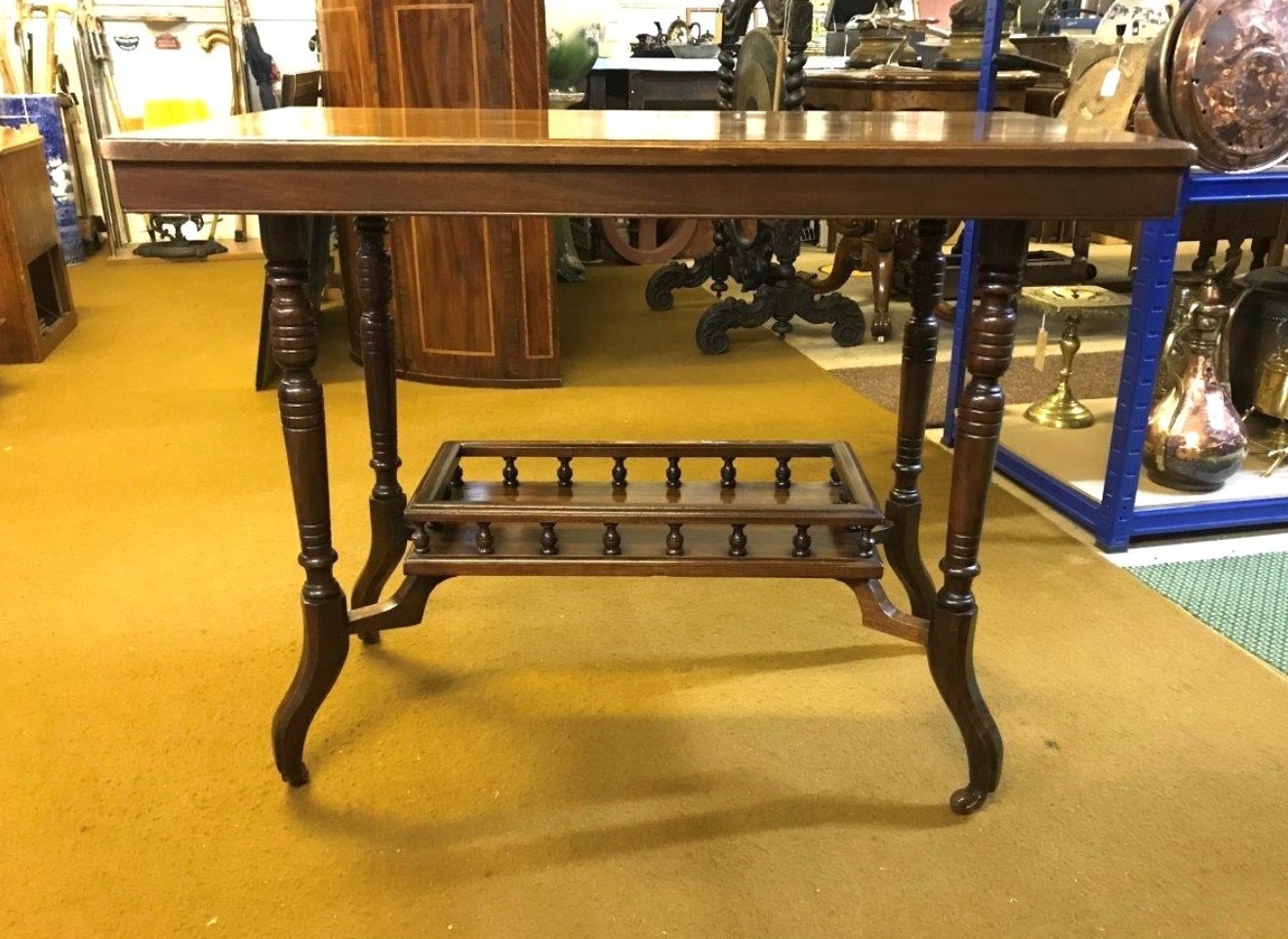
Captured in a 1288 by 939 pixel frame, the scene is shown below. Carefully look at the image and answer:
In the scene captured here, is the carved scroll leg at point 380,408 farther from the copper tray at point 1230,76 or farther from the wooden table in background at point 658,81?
the wooden table in background at point 658,81

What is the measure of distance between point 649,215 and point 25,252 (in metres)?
2.67

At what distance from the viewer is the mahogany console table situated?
98cm

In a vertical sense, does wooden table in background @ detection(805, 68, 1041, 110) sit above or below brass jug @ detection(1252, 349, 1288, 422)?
above

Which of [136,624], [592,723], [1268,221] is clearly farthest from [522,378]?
[1268,221]

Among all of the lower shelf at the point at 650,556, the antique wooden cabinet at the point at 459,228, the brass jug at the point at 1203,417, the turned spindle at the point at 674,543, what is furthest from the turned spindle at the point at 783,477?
the antique wooden cabinet at the point at 459,228

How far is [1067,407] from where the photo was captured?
7.93 ft

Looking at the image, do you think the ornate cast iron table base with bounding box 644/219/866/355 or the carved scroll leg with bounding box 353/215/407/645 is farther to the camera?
the ornate cast iron table base with bounding box 644/219/866/355

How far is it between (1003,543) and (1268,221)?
1.13 meters

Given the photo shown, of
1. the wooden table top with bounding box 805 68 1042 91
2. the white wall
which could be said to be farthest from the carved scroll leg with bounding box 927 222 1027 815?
the white wall

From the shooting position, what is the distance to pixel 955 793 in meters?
1.23

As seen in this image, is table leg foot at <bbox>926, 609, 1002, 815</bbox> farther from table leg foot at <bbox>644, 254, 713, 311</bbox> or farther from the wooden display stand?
the wooden display stand

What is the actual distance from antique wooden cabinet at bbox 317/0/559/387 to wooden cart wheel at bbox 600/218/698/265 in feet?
5.26

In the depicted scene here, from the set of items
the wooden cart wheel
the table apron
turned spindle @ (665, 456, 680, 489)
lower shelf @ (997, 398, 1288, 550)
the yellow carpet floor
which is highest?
the table apron

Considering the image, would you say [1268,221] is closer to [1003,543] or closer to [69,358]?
[1003,543]
